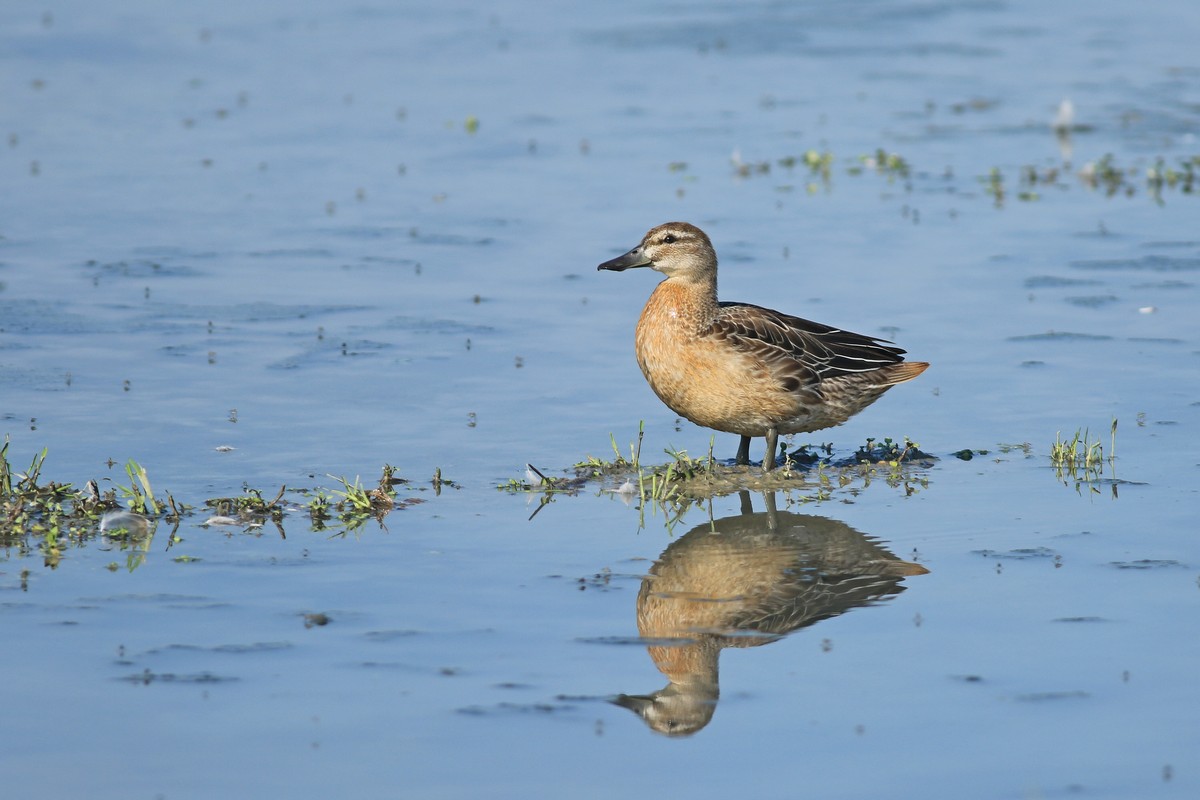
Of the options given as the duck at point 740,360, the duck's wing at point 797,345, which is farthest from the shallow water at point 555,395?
the duck's wing at point 797,345

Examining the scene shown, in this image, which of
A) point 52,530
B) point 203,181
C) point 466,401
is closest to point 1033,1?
point 203,181

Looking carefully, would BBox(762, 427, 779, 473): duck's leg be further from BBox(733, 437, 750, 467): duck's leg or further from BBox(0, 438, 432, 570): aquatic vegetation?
BBox(0, 438, 432, 570): aquatic vegetation

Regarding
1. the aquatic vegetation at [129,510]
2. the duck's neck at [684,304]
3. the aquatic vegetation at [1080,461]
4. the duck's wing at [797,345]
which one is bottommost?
the aquatic vegetation at [129,510]

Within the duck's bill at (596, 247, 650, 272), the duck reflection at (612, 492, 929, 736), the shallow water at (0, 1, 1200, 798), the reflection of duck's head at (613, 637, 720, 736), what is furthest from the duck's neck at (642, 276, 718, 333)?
the reflection of duck's head at (613, 637, 720, 736)

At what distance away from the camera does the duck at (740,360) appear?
33.4 feet

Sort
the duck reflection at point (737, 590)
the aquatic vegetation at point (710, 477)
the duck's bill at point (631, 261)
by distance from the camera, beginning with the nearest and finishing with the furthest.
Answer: the duck reflection at point (737, 590)
the aquatic vegetation at point (710, 477)
the duck's bill at point (631, 261)

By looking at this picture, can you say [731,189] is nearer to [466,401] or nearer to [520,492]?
[466,401]

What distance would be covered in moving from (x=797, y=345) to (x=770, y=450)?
68 cm

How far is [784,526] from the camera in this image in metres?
9.27

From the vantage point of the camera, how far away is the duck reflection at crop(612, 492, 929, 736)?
6.94 meters

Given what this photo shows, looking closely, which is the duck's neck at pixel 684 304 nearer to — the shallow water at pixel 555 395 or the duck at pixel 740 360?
the duck at pixel 740 360

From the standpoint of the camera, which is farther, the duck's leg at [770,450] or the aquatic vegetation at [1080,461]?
the duck's leg at [770,450]

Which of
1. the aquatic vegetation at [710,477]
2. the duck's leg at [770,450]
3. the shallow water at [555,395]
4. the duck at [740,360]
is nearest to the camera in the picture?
the shallow water at [555,395]

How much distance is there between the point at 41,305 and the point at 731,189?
7763 millimetres
